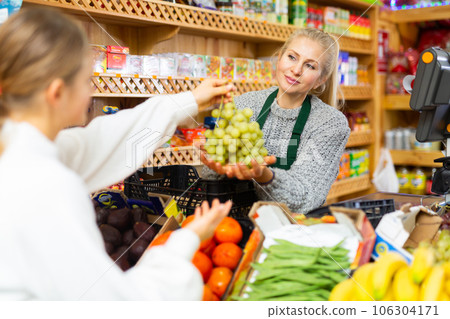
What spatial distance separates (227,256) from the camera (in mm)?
1310

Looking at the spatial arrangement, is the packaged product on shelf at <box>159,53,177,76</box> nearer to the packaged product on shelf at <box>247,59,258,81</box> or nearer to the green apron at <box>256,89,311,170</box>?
the packaged product on shelf at <box>247,59,258,81</box>

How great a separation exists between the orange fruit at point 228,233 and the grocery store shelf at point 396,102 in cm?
425

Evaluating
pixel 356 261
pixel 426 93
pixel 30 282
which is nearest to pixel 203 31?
pixel 426 93

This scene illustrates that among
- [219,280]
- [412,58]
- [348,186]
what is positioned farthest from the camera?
[412,58]

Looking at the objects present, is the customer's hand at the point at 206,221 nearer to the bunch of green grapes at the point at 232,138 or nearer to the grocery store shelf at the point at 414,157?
the bunch of green grapes at the point at 232,138

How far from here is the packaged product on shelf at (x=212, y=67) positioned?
10.8 feet

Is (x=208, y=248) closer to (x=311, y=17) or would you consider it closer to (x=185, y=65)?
(x=185, y=65)

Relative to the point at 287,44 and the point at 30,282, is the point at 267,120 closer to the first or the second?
the point at 287,44

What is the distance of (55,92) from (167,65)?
7.01ft

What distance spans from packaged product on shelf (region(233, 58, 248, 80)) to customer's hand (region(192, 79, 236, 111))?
6.48 feet

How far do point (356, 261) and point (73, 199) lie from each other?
701 mm

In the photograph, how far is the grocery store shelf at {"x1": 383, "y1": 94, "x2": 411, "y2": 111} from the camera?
16.9 ft

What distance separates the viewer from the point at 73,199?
871 mm

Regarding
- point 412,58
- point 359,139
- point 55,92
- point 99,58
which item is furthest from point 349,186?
point 55,92
